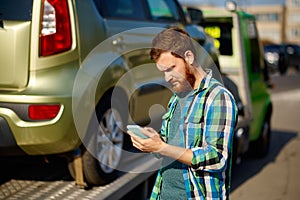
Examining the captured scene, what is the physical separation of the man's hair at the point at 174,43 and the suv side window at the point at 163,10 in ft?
8.72

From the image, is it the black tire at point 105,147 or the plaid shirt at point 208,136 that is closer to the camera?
the plaid shirt at point 208,136

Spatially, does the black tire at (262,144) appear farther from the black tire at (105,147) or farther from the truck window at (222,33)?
the black tire at (105,147)

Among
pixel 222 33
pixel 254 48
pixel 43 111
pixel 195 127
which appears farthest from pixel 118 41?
pixel 254 48

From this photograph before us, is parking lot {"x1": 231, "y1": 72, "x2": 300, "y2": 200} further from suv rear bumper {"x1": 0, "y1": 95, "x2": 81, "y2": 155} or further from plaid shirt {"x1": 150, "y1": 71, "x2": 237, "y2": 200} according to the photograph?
plaid shirt {"x1": 150, "y1": 71, "x2": 237, "y2": 200}

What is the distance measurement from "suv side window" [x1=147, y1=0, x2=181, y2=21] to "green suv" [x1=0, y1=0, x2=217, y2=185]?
2.86 feet

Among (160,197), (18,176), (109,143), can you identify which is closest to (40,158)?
(18,176)

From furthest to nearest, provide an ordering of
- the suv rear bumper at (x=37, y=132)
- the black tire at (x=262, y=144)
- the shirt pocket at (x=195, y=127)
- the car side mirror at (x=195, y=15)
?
1. the black tire at (x=262, y=144)
2. the car side mirror at (x=195, y=15)
3. the suv rear bumper at (x=37, y=132)
4. the shirt pocket at (x=195, y=127)

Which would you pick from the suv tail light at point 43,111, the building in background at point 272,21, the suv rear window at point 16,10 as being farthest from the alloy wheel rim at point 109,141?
the building in background at point 272,21

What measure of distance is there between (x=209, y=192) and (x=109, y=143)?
177cm

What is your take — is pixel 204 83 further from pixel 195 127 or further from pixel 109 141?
pixel 109 141

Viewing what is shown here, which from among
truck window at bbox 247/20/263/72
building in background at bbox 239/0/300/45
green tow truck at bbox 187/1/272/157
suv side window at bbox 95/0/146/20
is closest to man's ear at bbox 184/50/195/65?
suv side window at bbox 95/0/146/20

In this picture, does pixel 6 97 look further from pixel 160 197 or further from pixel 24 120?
pixel 160 197

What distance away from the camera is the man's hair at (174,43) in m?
2.23

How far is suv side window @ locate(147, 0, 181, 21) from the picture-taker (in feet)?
16.3
